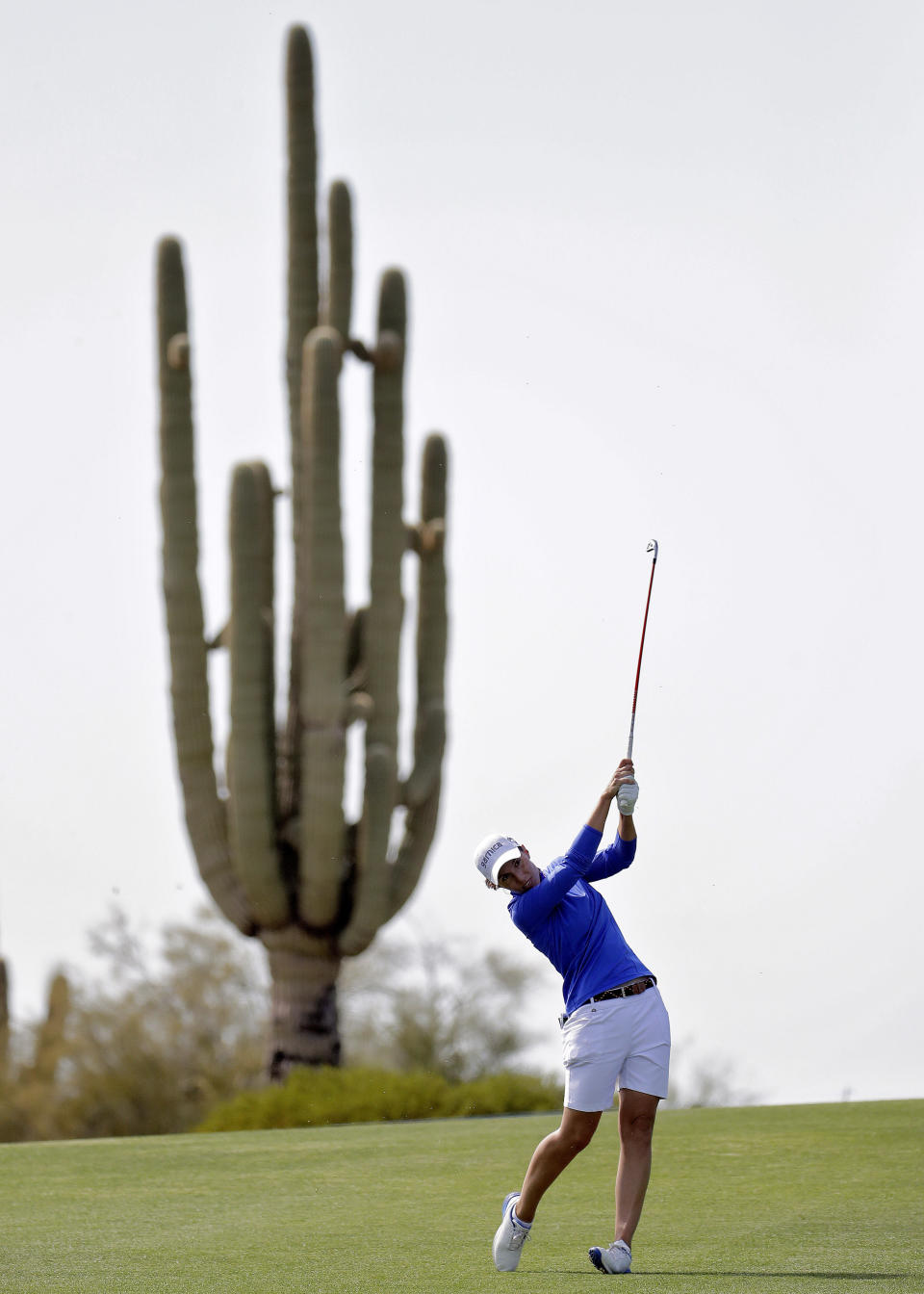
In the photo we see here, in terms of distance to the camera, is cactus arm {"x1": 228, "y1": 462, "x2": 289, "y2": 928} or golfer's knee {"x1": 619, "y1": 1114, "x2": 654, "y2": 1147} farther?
cactus arm {"x1": 228, "y1": 462, "x2": 289, "y2": 928}

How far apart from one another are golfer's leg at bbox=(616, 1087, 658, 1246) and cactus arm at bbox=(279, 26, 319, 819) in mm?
13702

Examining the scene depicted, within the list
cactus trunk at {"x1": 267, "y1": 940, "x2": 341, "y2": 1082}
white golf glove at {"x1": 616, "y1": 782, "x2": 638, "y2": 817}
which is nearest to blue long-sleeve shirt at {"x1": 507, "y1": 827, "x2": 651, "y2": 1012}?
white golf glove at {"x1": 616, "y1": 782, "x2": 638, "y2": 817}

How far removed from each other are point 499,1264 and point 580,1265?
31 centimetres

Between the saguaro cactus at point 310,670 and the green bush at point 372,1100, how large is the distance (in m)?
1.89

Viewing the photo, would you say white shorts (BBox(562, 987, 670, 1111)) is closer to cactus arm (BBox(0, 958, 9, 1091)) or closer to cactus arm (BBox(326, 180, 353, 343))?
cactus arm (BBox(326, 180, 353, 343))

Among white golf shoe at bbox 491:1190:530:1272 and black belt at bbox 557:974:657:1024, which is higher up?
black belt at bbox 557:974:657:1024

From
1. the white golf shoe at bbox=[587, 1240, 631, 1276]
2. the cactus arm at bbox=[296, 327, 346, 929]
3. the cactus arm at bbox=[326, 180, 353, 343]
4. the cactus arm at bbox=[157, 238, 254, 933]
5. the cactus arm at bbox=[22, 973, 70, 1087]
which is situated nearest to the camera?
the white golf shoe at bbox=[587, 1240, 631, 1276]

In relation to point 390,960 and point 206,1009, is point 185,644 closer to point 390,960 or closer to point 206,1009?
point 206,1009

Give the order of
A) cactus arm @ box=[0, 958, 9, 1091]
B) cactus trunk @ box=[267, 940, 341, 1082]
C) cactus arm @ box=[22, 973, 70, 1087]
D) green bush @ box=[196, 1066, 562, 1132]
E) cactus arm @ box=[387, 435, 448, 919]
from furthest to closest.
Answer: cactus arm @ box=[0, 958, 9, 1091]
cactus arm @ box=[22, 973, 70, 1087]
cactus arm @ box=[387, 435, 448, 919]
cactus trunk @ box=[267, 940, 341, 1082]
green bush @ box=[196, 1066, 562, 1132]

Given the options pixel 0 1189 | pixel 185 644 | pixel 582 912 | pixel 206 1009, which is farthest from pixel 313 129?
pixel 582 912

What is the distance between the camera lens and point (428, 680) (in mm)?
20891

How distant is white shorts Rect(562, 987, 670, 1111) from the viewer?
6531 millimetres

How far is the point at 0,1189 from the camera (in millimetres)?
9977

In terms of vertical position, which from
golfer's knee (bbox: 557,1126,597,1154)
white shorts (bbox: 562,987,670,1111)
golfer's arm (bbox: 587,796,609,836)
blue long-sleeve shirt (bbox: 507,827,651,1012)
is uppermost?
golfer's arm (bbox: 587,796,609,836)
